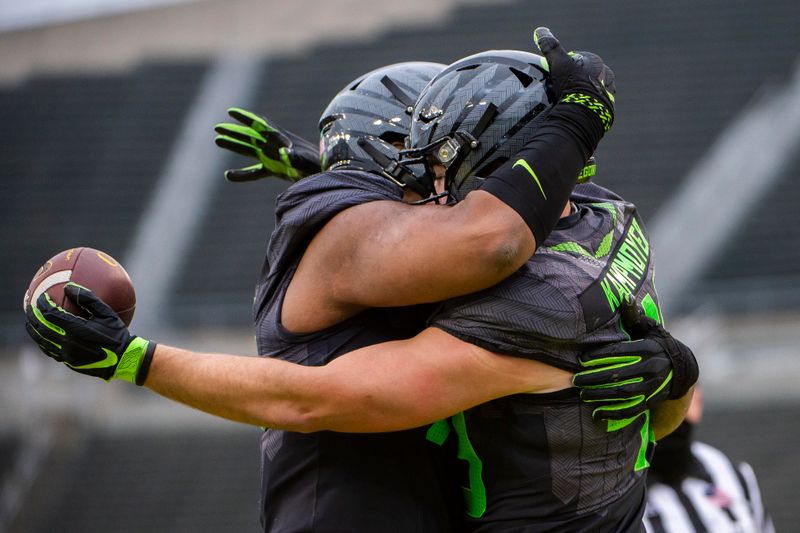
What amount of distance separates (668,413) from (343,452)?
793mm

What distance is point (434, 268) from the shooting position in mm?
1936

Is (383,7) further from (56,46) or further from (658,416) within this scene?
(658,416)

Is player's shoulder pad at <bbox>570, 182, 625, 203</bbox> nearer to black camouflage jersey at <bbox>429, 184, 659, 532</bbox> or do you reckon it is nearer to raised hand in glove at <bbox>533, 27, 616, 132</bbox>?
black camouflage jersey at <bbox>429, 184, 659, 532</bbox>

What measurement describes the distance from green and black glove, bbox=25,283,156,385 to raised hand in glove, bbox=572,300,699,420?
0.88 metres

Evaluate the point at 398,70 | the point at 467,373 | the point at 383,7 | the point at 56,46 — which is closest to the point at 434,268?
the point at 467,373

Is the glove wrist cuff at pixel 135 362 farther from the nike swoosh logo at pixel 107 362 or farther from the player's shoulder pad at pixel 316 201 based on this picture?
the player's shoulder pad at pixel 316 201

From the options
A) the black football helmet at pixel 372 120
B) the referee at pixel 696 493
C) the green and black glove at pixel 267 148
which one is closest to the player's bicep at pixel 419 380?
the black football helmet at pixel 372 120

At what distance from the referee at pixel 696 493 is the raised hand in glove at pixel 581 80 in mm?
1559

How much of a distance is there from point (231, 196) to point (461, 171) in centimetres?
1090

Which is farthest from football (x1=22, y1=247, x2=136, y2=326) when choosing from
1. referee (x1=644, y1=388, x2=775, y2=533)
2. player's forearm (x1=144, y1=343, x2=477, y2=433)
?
referee (x1=644, y1=388, x2=775, y2=533)

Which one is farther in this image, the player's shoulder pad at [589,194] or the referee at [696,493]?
the referee at [696,493]

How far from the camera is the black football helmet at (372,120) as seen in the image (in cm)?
241

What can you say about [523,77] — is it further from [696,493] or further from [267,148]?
[696,493]

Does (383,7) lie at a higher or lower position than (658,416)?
lower
